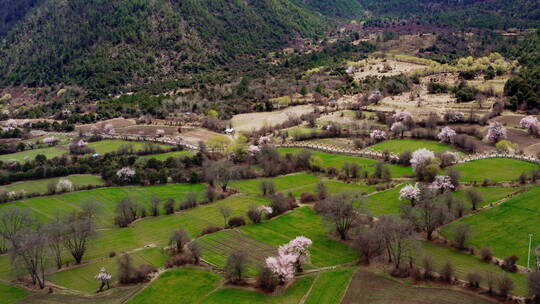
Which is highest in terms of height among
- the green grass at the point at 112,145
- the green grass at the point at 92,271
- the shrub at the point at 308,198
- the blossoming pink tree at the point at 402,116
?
the blossoming pink tree at the point at 402,116

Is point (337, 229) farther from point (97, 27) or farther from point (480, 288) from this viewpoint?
point (97, 27)

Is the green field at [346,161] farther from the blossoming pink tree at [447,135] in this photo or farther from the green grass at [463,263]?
the green grass at [463,263]

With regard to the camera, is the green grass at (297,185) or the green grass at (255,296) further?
the green grass at (297,185)

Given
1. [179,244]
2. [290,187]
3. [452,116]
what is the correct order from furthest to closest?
1. [452,116]
2. [290,187]
3. [179,244]

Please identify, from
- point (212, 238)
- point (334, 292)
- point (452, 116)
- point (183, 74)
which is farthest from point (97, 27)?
point (334, 292)

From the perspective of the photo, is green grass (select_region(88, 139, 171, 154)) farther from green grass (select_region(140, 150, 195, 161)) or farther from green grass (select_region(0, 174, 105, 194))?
green grass (select_region(0, 174, 105, 194))

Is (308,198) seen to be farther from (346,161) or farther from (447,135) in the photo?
(447,135)

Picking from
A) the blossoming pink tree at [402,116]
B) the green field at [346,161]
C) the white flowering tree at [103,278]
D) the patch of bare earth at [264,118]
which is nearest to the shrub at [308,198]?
the green field at [346,161]
